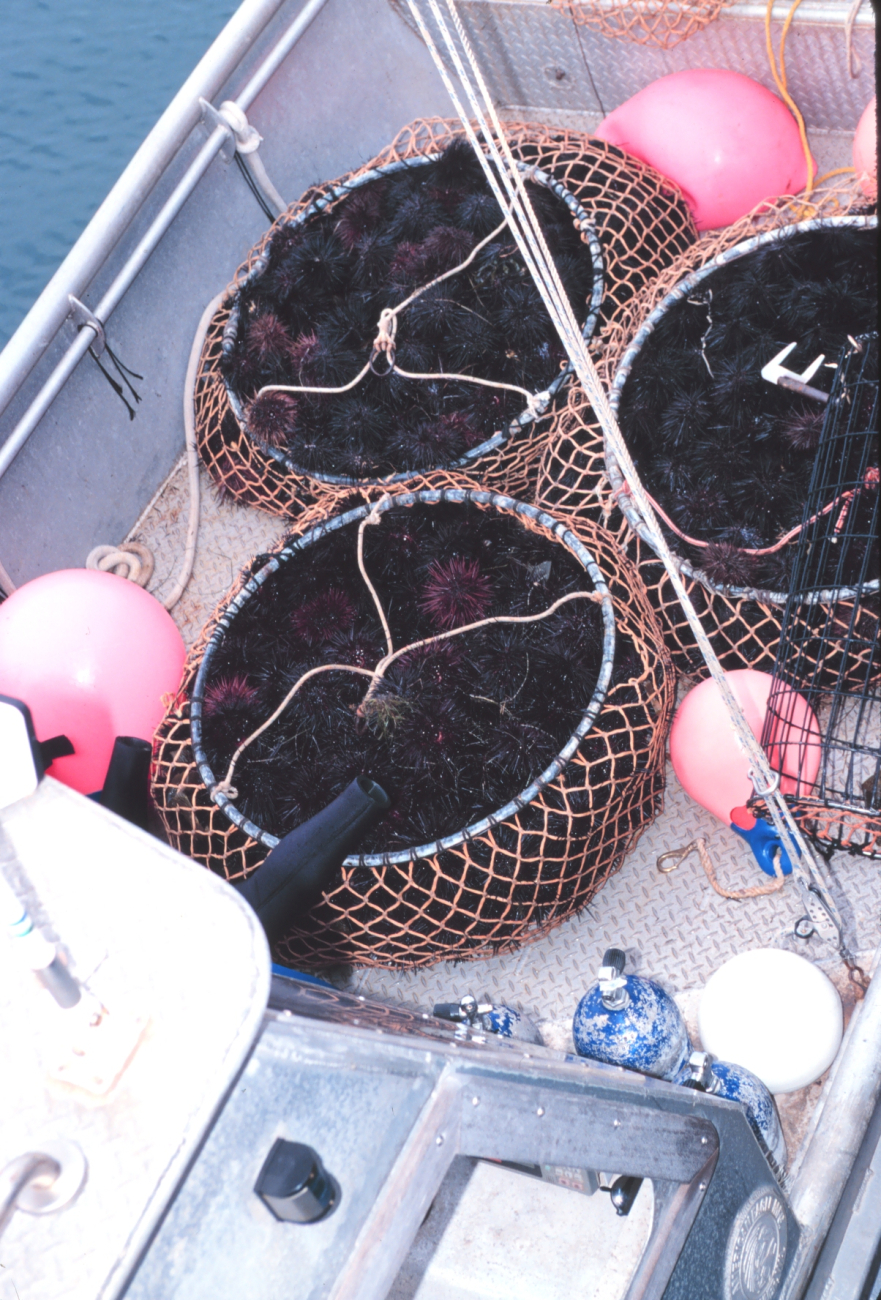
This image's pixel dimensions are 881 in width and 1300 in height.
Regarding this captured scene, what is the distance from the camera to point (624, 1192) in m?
1.10

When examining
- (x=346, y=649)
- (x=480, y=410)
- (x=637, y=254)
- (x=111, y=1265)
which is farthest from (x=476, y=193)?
(x=111, y=1265)

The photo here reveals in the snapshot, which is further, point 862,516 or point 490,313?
point 490,313

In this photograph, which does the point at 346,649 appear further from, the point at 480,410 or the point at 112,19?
the point at 112,19

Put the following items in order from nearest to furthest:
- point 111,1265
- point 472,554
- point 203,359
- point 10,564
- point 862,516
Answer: point 111,1265
point 862,516
point 472,554
point 10,564
point 203,359

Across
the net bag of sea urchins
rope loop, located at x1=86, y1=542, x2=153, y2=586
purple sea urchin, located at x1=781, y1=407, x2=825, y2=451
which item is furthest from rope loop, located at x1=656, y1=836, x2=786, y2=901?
rope loop, located at x1=86, y1=542, x2=153, y2=586

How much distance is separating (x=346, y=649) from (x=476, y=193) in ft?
3.41

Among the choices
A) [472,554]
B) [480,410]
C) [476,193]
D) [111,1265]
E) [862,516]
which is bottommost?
[862,516]

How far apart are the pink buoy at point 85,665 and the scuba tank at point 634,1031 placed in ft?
3.01

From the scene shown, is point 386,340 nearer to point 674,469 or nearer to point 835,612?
point 674,469

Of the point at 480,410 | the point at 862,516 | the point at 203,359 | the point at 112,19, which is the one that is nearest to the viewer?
the point at 862,516

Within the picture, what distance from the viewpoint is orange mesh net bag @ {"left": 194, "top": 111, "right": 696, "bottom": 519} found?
2.05 metres

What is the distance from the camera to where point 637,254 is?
84.0 inches

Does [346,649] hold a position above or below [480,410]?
below

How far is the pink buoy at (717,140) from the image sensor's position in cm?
223
